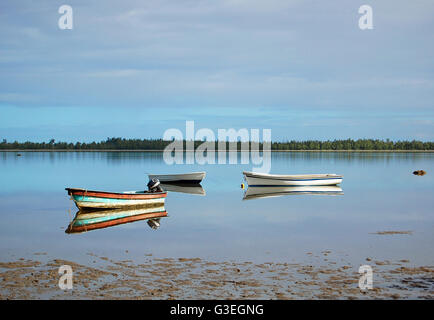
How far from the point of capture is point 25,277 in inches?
562

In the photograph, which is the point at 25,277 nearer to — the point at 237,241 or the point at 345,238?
the point at 237,241

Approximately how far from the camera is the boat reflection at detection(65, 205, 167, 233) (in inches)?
992

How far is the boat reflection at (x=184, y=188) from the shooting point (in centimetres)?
4892

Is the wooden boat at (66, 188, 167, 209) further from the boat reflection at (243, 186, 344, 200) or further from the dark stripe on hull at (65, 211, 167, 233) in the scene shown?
the boat reflection at (243, 186, 344, 200)

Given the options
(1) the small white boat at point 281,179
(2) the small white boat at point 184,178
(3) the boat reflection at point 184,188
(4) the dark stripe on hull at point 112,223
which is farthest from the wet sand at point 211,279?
(2) the small white boat at point 184,178

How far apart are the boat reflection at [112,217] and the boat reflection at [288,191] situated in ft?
46.4

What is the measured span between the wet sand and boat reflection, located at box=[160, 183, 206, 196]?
3126 centimetres

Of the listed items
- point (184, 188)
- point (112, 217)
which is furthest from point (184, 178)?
point (112, 217)

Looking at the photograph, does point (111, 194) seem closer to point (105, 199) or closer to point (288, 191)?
point (105, 199)

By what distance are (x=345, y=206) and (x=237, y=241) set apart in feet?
55.3

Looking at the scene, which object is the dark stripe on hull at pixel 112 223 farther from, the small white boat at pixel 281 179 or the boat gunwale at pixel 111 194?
the small white boat at pixel 281 179

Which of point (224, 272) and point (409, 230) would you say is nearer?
point (224, 272)

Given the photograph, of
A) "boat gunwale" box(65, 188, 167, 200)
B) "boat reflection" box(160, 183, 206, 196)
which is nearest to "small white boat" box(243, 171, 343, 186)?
"boat reflection" box(160, 183, 206, 196)

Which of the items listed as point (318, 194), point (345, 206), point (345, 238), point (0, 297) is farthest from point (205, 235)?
point (318, 194)
